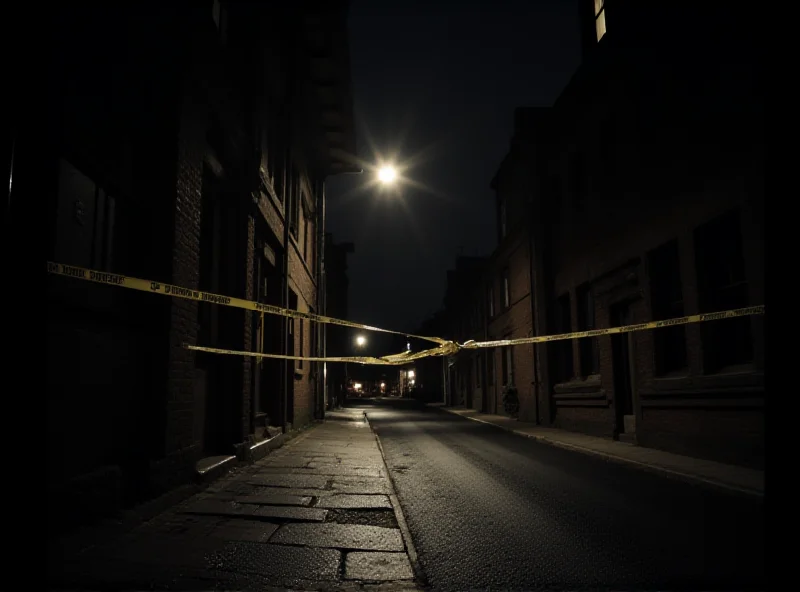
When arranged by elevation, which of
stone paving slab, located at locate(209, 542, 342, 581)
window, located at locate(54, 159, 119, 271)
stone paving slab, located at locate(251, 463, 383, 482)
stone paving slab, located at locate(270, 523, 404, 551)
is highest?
window, located at locate(54, 159, 119, 271)

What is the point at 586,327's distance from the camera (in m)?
15.9

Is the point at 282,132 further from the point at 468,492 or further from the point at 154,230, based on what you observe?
the point at 468,492

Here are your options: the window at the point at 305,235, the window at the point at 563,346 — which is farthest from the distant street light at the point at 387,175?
the window at the point at 563,346

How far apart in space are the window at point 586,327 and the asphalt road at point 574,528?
686 cm

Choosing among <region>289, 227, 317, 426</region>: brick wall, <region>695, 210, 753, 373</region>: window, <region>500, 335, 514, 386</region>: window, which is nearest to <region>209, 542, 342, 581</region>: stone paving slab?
<region>695, 210, 753, 373</region>: window

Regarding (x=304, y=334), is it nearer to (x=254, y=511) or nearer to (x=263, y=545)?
(x=254, y=511)

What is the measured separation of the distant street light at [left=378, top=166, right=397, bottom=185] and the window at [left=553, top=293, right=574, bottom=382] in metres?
6.42

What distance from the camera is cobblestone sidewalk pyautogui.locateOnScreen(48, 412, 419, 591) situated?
3682mm

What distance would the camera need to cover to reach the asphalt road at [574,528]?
3.88 meters

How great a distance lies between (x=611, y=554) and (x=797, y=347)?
3310 mm

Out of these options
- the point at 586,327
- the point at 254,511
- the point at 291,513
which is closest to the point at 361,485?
the point at 291,513

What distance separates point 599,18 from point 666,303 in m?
7.73

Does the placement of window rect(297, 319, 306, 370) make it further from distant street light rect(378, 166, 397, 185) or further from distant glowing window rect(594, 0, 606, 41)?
distant glowing window rect(594, 0, 606, 41)

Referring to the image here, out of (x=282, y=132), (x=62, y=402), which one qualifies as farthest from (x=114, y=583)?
(x=282, y=132)
